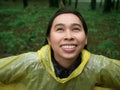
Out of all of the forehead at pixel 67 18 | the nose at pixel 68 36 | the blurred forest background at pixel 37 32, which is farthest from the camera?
the blurred forest background at pixel 37 32

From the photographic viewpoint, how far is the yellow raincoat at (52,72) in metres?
2.44

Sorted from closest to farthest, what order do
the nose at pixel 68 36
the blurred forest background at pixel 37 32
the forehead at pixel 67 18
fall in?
the nose at pixel 68 36 → the forehead at pixel 67 18 → the blurred forest background at pixel 37 32

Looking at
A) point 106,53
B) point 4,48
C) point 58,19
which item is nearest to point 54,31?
point 58,19

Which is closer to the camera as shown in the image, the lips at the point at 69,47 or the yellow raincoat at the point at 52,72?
the lips at the point at 69,47

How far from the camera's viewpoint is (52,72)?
2.42 m

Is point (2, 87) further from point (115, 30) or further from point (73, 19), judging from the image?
point (115, 30)

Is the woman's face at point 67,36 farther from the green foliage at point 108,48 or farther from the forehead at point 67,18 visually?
the green foliage at point 108,48

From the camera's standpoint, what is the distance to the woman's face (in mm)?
2270

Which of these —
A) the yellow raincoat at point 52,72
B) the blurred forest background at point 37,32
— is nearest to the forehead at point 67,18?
the yellow raincoat at point 52,72

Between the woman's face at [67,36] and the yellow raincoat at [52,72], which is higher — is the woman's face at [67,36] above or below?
above

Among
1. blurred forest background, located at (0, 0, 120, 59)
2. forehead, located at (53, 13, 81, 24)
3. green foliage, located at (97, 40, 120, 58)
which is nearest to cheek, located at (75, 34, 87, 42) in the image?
forehead, located at (53, 13, 81, 24)

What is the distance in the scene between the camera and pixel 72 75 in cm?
240

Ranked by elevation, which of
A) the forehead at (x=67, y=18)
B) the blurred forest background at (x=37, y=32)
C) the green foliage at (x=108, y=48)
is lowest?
the blurred forest background at (x=37, y=32)

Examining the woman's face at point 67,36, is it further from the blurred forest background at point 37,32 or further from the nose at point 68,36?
the blurred forest background at point 37,32
